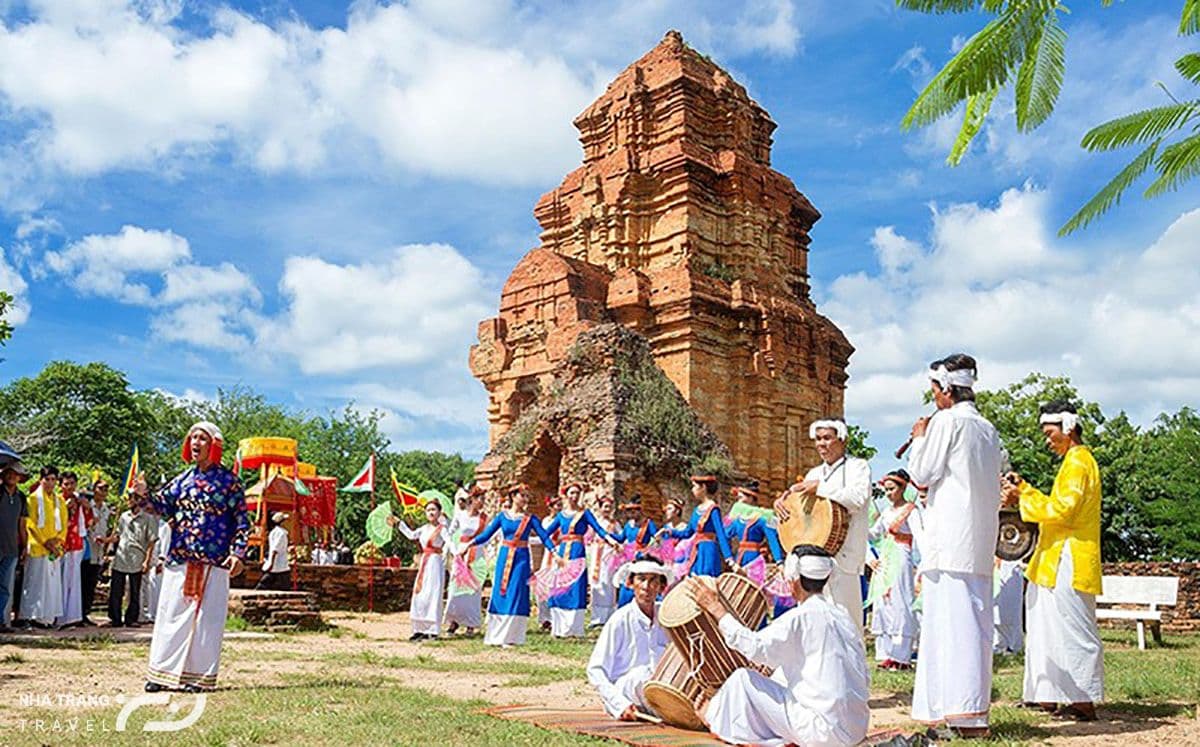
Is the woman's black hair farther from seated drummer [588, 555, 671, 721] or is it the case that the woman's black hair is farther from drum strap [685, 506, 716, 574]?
drum strap [685, 506, 716, 574]

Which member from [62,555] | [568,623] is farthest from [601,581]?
[62,555]

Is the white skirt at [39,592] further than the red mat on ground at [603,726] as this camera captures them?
Yes

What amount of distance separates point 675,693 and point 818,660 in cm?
111

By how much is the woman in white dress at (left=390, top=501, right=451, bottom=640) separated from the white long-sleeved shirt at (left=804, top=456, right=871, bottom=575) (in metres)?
8.11

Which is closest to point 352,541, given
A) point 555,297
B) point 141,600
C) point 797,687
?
point 555,297

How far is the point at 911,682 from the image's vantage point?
888cm

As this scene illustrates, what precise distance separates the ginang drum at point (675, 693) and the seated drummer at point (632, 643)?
34 centimetres

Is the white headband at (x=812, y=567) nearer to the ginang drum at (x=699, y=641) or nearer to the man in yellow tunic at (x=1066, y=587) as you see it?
the ginang drum at (x=699, y=641)

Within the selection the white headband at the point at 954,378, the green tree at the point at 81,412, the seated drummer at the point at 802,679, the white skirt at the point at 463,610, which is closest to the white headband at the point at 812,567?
the seated drummer at the point at 802,679

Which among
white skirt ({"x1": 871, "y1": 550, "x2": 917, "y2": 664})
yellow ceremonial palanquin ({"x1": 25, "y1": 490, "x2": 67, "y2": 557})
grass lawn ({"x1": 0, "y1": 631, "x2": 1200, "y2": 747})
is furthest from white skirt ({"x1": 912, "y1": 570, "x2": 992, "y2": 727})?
yellow ceremonial palanquin ({"x1": 25, "y1": 490, "x2": 67, "y2": 557})

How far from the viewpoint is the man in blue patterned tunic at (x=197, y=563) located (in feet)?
24.5

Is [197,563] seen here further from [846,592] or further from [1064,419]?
[1064,419]

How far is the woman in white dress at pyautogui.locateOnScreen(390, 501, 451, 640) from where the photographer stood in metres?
14.0

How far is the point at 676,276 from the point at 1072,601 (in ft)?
62.3
